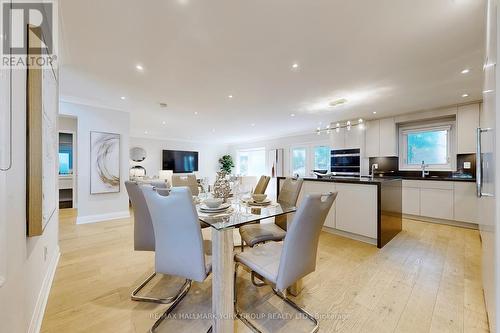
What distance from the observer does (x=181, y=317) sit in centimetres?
150

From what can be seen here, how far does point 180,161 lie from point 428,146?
8.18 meters

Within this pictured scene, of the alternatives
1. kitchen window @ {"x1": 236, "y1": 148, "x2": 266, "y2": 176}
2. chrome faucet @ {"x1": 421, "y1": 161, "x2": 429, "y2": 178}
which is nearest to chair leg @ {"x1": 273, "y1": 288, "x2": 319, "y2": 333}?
chrome faucet @ {"x1": 421, "y1": 161, "x2": 429, "y2": 178}

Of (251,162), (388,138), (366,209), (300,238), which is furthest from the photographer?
(251,162)

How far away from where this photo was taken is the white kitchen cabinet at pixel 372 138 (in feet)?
16.3

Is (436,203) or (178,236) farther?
(436,203)

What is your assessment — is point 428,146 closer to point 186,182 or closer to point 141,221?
point 186,182

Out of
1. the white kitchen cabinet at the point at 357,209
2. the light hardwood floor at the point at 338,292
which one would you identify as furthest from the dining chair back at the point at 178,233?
the white kitchen cabinet at the point at 357,209

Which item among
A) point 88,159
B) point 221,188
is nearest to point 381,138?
point 221,188

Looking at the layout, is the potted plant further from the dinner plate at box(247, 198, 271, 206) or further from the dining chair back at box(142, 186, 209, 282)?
the dining chair back at box(142, 186, 209, 282)

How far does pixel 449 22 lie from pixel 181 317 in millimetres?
3263

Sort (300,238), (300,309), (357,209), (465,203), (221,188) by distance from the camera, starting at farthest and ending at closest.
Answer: (465,203) → (357,209) → (221,188) → (300,309) → (300,238)

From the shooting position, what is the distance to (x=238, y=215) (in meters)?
1.62

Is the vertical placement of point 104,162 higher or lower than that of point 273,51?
lower

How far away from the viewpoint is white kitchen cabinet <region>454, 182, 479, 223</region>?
3525 millimetres
